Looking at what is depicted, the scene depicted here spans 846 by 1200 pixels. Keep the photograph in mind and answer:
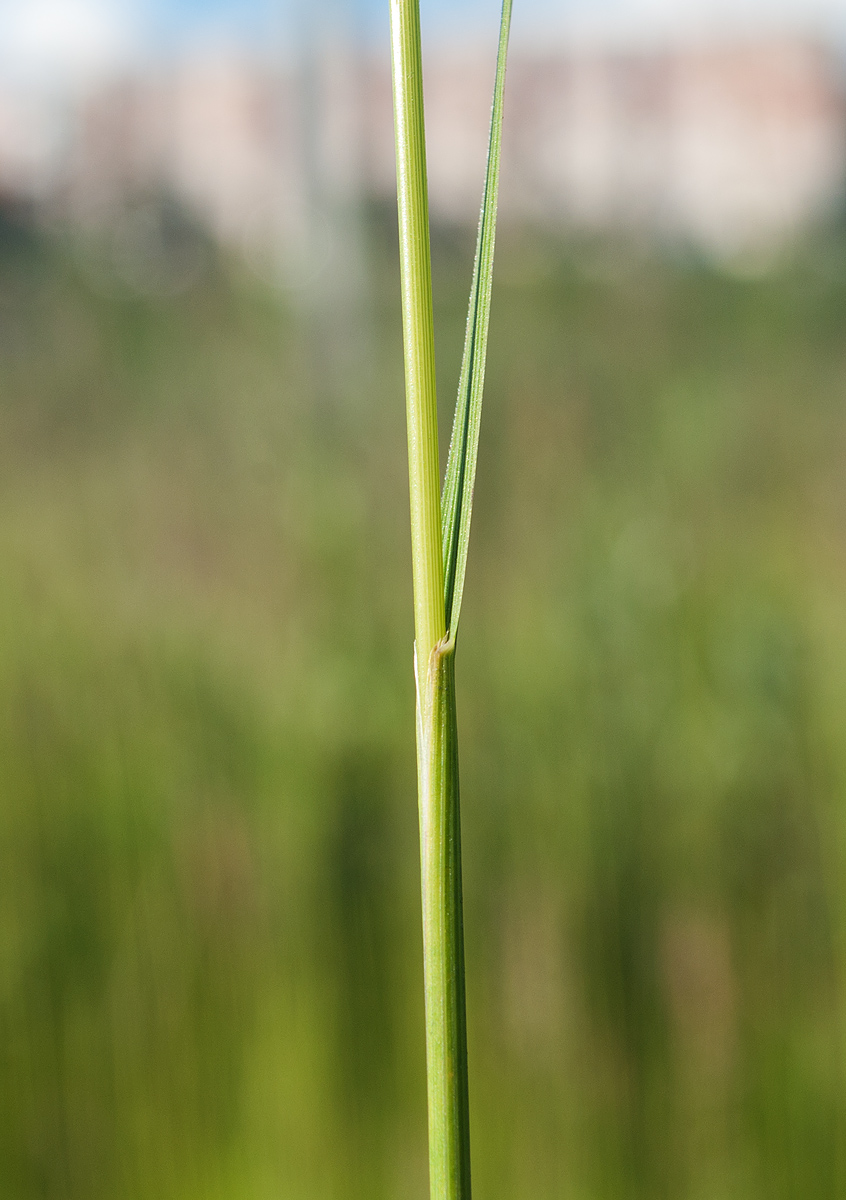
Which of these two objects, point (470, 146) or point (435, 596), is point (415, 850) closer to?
point (435, 596)

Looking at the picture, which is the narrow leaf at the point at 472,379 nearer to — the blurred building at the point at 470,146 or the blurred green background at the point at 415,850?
the blurred green background at the point at 415,850

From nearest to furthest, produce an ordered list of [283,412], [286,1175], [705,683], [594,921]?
1. [286,1175]
2. [594,921]
3. [705,683]
4. [283,412]

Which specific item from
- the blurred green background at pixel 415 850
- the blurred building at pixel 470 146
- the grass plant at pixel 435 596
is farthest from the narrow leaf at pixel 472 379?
the blurred building at pixel 470 146

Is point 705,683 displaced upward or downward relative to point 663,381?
downward

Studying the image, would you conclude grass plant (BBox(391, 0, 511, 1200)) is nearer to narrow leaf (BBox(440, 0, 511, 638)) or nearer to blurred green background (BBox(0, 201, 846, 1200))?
narrow leaf (BBox(440, 0, 511, 638))

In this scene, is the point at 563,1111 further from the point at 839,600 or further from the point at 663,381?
the point at 663,381

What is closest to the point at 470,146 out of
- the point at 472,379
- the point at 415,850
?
the point at 415,850

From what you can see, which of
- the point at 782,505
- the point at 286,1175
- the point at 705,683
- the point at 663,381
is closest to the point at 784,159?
the point at 663,381
